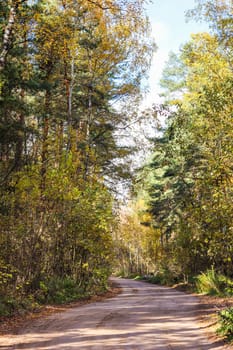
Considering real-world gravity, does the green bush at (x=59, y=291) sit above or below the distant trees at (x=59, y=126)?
below

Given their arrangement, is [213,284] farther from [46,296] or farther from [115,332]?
[115,332]

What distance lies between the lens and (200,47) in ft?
51.9

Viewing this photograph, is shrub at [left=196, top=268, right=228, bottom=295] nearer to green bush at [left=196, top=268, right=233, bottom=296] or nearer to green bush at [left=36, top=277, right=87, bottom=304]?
green bush at [left=196, top=268, right=233, bottom=296]

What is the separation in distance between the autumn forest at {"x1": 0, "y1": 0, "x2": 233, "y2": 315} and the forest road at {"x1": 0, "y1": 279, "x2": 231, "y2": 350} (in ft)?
6.04

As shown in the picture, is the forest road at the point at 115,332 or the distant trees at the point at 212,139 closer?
the forest road at the point at 115,332

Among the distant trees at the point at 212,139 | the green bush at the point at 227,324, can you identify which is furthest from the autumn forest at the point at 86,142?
the green bush at the point at 227,324

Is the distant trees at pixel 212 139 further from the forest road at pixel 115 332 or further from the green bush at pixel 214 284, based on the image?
the forest road at pixel 115 332

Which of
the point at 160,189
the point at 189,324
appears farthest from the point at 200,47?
the point at 160,189

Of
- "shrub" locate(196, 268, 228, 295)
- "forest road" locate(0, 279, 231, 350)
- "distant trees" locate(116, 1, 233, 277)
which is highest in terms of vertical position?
"distant trees" locate(116, 1, 233, 277)

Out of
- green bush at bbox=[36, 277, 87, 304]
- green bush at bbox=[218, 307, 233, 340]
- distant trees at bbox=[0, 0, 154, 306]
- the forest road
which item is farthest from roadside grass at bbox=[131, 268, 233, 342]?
green bush at bbox=[36, 277, 87, 304]

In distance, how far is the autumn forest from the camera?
38.2 feet

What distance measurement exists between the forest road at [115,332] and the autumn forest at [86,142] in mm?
1842

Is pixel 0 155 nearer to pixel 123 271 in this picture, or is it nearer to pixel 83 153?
pixel 83 153

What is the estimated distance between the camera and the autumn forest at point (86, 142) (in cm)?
1165
